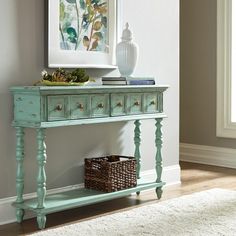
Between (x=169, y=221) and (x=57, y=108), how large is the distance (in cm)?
99

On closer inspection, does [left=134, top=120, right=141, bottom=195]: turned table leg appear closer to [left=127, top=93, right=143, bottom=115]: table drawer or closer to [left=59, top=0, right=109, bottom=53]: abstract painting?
[left=127, top=93, right=143, bottom=115]: table drawer

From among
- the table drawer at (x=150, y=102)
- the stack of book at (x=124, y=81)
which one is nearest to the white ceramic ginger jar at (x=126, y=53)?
the stack of book at (x=124, y=81)

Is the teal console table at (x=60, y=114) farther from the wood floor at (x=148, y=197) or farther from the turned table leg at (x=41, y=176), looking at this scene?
the wood floor at (x=148, y=197)

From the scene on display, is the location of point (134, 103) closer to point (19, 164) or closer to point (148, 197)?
point (148, 197)

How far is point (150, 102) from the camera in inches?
156

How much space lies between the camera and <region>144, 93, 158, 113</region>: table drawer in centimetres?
393

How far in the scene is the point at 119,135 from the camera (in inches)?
166

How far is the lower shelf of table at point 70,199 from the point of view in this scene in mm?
3354

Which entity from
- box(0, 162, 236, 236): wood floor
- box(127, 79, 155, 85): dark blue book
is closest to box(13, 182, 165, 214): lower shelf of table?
box(0, 162, 236, 236): wood floor

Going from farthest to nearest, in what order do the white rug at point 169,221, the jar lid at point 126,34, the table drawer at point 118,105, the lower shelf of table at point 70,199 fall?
the jar lid at point 126,34
the table drawer at point 118,105
the lower shelf of table at point 70,199
the white rug at point 169,221

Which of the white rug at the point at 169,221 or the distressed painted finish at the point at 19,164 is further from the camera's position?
the distressed painted finish at the point at 19,164

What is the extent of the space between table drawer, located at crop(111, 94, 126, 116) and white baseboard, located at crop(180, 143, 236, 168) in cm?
225

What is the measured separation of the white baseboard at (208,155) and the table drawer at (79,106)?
8.46 feet

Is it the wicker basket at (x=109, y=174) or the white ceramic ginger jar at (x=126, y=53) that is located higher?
the white ceramic ginger jar at (x=126, y=53)
